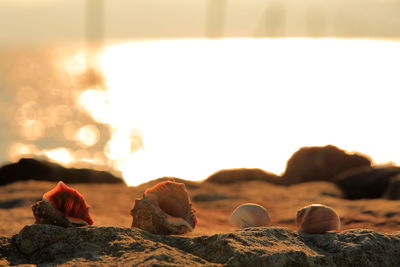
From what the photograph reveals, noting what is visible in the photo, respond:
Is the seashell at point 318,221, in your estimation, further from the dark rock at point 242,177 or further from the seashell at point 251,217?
the dark rock at point 242,177

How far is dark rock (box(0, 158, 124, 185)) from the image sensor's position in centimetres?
1016

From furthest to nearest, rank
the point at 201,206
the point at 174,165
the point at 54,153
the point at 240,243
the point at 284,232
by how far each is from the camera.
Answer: the point at 54,153, the point at 174,165, the point at 201,206, the point at 284,232, the point at 240,243

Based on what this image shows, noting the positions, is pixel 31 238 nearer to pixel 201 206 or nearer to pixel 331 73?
pixel 201 206

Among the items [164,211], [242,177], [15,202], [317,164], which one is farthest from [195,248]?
[317,164]

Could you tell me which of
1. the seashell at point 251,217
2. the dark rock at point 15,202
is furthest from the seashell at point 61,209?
the dark rock at point 15,202

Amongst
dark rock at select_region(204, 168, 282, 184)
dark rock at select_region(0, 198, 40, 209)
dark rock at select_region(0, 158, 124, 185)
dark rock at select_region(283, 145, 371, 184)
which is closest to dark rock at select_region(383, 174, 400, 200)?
dark rock at select_region(204, 168, 282, 184)

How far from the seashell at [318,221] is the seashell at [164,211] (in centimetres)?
71

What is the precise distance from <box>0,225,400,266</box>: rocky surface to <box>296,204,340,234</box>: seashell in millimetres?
201

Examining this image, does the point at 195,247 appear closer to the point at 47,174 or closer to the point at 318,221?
the point at 318,221

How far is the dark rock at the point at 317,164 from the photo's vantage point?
1066cm

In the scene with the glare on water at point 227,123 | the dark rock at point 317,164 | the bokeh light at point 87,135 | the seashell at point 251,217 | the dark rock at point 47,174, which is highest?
the seashell at point 251,217

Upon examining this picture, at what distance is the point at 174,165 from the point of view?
24797mm

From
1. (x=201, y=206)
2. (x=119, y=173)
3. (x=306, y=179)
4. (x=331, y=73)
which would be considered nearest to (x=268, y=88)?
(x=331, y=73)

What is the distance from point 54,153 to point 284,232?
30450 millimetres
